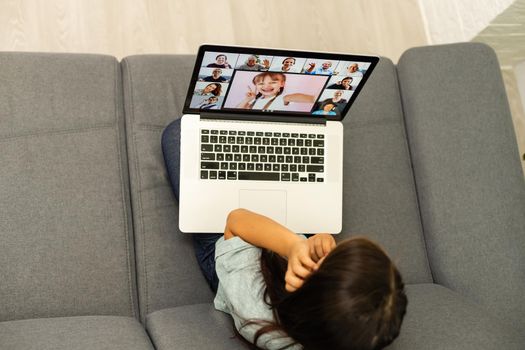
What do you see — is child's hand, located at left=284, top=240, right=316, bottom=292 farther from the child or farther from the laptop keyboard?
the laptop keyboard

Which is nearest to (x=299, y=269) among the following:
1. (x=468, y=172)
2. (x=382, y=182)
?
(x=382, y=182)

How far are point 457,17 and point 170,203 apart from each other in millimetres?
1271

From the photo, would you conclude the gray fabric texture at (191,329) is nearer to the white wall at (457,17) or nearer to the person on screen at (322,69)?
the person on screen at (322,69)

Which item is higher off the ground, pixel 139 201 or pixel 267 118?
pixel 267 118

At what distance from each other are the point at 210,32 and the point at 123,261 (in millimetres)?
939

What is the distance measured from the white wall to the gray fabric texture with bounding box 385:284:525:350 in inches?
39.4

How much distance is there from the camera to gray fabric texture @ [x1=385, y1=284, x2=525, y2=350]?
4.12 feet

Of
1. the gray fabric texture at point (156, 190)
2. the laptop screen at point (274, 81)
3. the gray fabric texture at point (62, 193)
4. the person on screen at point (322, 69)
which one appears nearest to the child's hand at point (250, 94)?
the laptop screen at point (274, 81)

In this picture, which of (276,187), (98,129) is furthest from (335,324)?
(98,129)

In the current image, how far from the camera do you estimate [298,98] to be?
1369 mm

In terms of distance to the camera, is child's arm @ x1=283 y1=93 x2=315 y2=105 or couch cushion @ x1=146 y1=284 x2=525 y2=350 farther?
child's arm @ x1=283 y1=93 x2=315 y2=105

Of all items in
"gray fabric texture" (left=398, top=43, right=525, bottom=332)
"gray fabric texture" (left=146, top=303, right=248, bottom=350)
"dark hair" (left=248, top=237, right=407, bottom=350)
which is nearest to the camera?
"dark hair" (left=248, top=237, right=407, bottom=350)

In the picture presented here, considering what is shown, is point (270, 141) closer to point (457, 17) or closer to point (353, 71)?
point (353, 71)

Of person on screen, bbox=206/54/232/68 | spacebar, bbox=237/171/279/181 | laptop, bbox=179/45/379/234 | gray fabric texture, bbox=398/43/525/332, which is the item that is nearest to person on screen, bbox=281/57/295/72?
laptop, bbox=179/45/379/234
